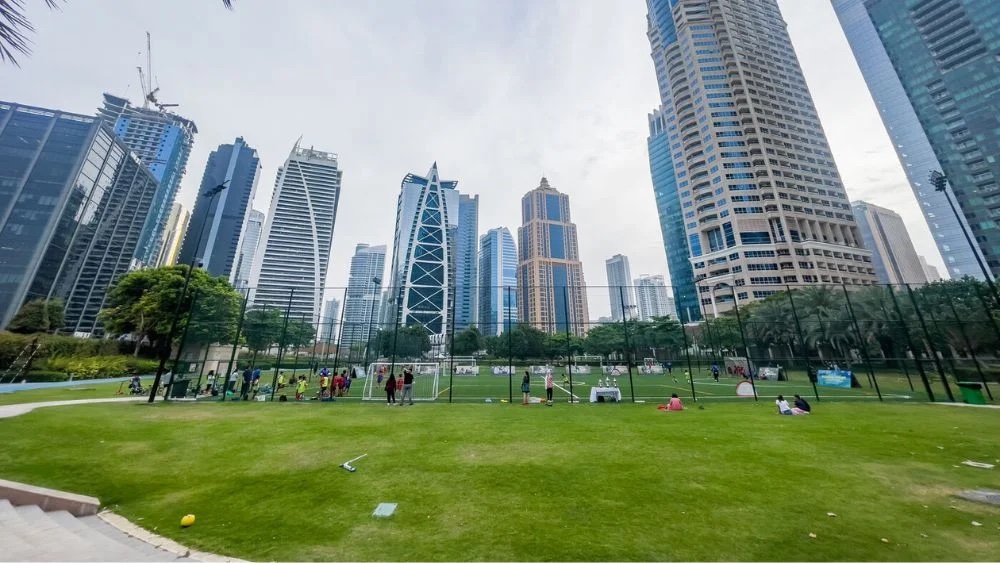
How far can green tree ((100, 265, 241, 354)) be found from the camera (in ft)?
120

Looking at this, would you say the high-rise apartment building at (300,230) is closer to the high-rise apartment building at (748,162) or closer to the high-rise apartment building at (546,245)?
the high-rise apartment building at (546,245)

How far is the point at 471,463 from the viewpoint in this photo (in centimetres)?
697

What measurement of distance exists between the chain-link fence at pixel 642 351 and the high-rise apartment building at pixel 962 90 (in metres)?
47.4

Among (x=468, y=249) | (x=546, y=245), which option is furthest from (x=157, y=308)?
(x=468, y=249)

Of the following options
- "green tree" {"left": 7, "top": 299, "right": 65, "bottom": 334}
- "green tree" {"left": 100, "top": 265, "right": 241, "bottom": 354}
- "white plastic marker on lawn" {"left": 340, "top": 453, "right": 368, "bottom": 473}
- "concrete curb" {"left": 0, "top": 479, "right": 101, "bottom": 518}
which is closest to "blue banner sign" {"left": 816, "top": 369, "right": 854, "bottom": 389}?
"white plastic marker on lawn" {"left": 340, "top": 453, "right": 368, "bottom": 473}

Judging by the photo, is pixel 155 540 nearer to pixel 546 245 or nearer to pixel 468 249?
pixel 546 245

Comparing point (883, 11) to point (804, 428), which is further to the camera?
point (883, 11)

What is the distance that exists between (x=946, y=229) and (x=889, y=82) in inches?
1788

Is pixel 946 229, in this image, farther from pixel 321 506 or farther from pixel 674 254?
pixel 321 506

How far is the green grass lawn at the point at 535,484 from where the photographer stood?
393cm

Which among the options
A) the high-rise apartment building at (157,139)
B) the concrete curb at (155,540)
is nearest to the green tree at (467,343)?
the concrete curb at (155,540)

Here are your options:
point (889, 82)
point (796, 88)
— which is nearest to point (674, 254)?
point (796, 88)

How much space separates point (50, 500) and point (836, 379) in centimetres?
3708

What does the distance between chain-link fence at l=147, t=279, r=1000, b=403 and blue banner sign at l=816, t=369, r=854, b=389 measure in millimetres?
89
